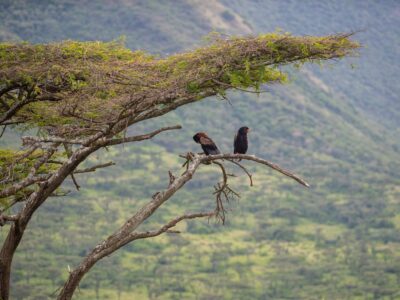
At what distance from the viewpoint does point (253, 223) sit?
3420 inches

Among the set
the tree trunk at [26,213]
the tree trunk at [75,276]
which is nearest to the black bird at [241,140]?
the tree trunk at [26,213]

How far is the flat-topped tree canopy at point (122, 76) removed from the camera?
1035cm

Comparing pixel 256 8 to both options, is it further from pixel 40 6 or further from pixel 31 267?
pixel 31 267

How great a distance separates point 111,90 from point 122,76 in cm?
33

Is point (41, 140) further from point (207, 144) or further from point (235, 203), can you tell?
point (235, 203)

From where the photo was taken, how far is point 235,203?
81938 millimetres

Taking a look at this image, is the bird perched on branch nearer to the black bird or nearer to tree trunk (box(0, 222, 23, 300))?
the black bird

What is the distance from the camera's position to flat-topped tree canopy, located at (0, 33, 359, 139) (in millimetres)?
10352

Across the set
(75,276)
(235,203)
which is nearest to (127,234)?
(75,276)

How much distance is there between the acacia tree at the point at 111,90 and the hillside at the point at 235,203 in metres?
26.2

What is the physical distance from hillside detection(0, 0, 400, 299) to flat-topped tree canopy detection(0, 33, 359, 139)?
1028 inches

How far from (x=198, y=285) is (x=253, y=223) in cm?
2255

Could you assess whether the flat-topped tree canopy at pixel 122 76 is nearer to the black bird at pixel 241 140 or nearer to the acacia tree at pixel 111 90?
the acacia tree at pixel 111 90

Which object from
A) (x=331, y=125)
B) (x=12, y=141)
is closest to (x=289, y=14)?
(x=331, y=125)
